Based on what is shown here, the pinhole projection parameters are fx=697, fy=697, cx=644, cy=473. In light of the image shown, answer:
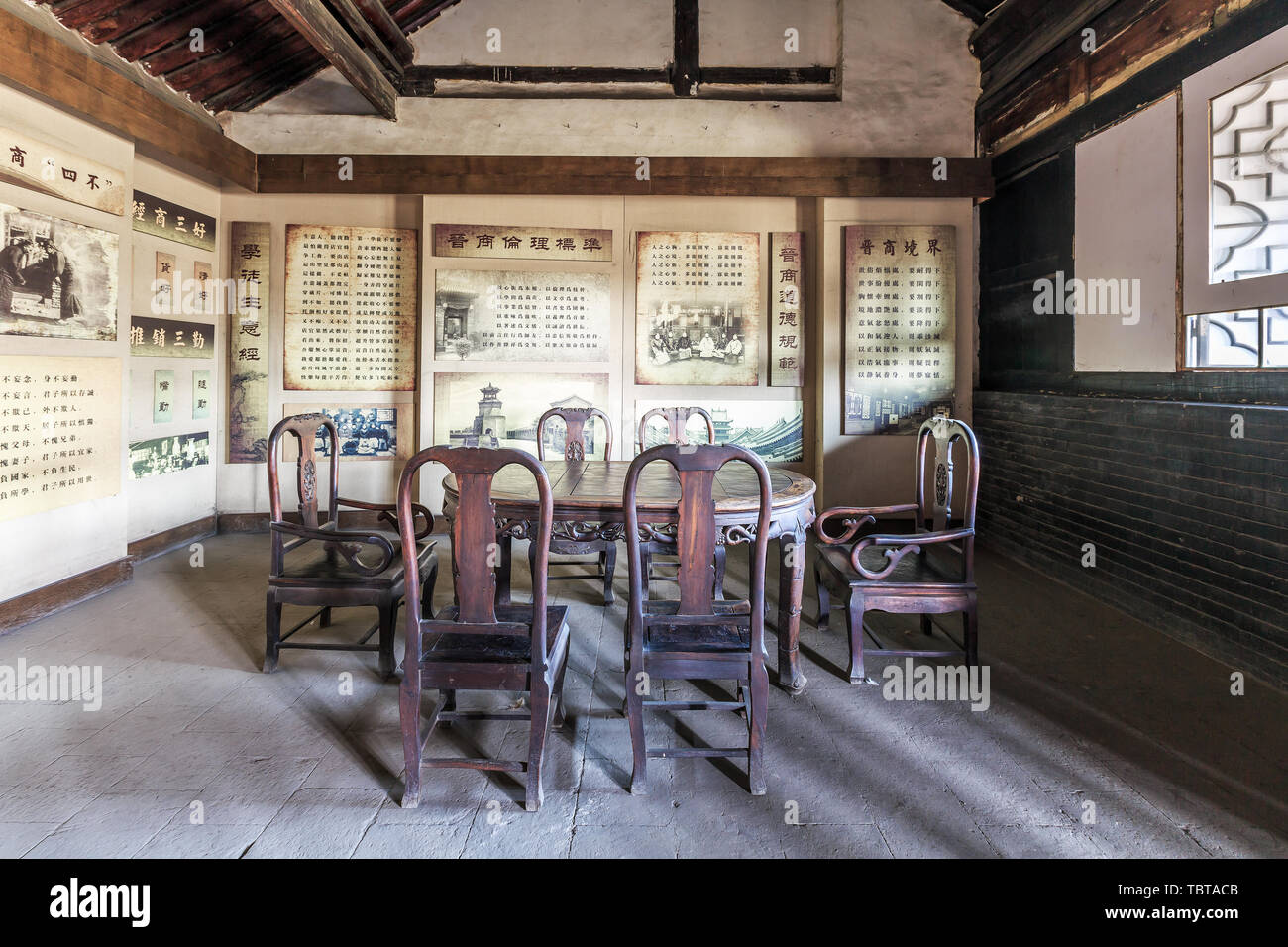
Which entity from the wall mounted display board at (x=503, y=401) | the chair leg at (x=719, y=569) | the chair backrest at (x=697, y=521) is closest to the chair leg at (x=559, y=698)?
the chair backrest at (x=697, y=521)

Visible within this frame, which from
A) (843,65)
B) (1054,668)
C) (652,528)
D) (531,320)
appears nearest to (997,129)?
(843,65)

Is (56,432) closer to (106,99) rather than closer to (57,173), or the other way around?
(57,173)

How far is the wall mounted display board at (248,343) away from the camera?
5195mm

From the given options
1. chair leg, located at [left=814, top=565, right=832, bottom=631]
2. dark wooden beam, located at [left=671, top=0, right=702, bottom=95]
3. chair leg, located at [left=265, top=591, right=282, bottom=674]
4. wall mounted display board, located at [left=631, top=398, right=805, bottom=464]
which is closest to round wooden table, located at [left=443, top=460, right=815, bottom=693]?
chair leg, located at [left=814, top=565, right=832, bottom=631]

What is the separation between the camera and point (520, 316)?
5.26 meters

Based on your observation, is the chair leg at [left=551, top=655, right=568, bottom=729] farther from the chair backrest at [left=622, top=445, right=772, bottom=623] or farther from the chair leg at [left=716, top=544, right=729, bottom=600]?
the chair leg at [left=716, top=544, right=729, bottom=600]

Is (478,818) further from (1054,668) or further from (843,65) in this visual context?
(843,65)

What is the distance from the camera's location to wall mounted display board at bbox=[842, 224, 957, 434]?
514cm

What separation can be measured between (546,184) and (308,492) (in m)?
3.13

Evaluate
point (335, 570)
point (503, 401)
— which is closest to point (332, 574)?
point (335, 570)

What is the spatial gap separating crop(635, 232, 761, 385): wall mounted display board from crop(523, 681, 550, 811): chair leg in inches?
145

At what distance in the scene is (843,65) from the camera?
5.21m

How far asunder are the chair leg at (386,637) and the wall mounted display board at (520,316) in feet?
9.64

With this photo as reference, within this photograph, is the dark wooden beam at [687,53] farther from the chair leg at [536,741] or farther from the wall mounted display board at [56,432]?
the chair leg at [536,741]
